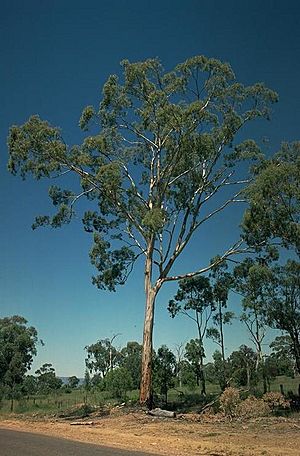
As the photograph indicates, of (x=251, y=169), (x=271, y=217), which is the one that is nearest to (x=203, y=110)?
(x=251, y=169)

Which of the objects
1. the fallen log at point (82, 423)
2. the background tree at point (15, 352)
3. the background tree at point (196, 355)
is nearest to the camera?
the fallen log at point (82, 423)

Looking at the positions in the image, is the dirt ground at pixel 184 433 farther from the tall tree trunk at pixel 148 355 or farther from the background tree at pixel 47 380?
the background tree at pixel 47 380

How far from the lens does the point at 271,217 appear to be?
2419 centimetres

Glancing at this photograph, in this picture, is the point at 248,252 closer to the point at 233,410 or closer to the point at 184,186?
the point at 184,186

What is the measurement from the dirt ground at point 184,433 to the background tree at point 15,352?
3043 cm

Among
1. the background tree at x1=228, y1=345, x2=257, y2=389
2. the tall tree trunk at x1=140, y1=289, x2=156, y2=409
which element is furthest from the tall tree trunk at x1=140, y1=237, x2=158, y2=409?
the background tree at x1=228, y1=345, x2=257, y2=389

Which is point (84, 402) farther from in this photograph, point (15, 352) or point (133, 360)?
point (133, 360)

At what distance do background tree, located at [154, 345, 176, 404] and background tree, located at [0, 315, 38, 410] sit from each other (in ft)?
64.7

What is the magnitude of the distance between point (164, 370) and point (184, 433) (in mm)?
20826

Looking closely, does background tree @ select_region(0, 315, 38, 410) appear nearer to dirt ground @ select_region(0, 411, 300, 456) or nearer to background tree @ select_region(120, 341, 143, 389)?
background tree @ select_region(120, 341, 143, 389)

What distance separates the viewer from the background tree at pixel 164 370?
37.0 metres

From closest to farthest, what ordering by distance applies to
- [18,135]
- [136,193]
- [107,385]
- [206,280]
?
1. [18,135]
2. [136,193]
3. [206,280]
4. [107,385]

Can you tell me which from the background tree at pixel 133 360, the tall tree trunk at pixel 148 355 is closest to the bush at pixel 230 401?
the tall tree trunk at pixel 148 355

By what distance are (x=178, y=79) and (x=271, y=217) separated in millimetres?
8691
